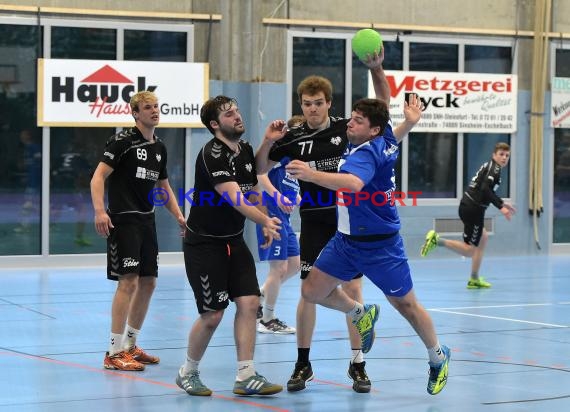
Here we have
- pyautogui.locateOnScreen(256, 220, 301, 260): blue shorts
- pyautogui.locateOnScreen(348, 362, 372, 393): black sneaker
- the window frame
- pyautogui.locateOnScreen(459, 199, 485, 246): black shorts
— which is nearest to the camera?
pyautogui.locateOnScreen(348, 362, 372, 393): black sneaker

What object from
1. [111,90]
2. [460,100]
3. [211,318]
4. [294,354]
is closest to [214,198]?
[211,318]

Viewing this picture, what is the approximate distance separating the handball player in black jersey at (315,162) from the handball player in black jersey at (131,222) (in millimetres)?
1161

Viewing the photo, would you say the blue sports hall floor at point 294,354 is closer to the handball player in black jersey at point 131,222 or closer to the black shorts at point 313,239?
the handball player in black jersey at point 131,222

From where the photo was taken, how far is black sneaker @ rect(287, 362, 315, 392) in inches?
328

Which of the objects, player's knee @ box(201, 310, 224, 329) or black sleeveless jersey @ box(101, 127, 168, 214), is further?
black sleeveless jersey @ box(101, 127, 168, 214)

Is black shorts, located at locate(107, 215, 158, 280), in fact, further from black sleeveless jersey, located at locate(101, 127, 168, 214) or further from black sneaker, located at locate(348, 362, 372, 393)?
black sneaker, located at locate(348, 362, 372, 393)

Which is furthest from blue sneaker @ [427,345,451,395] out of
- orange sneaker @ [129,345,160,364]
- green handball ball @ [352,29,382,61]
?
orange sneaker @ [129,345,160,364]

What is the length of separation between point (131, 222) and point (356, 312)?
2.10m

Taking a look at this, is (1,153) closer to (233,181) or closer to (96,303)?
(96,303)

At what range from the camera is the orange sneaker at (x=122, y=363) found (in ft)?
29.8

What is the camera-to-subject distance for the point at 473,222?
645 inches

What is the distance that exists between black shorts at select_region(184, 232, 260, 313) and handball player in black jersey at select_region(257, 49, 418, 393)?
2.16ft

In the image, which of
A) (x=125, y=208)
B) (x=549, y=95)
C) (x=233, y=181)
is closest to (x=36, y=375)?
(x=125, y=208)

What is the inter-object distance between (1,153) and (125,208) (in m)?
9.68
